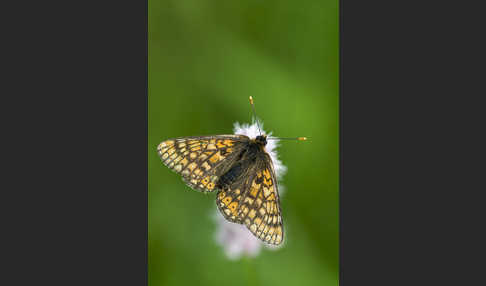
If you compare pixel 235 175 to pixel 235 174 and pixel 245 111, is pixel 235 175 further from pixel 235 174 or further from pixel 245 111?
pixel 245 111

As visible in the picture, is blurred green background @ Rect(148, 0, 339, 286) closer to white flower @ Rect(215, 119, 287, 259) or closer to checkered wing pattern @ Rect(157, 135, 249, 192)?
white flower @ Rect(215, 119, 287, 259)

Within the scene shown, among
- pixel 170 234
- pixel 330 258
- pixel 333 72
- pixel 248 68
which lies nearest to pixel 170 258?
pixel 170 234

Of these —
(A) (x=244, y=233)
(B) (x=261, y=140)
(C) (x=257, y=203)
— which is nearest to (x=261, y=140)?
(B) (x=261, y=140)

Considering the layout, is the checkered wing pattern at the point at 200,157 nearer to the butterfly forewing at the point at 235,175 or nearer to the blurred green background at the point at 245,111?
the butterfly forewing at the point at 235,175

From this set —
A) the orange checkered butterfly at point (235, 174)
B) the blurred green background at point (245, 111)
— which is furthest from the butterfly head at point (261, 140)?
A: the blurred green background at point (245, 111)

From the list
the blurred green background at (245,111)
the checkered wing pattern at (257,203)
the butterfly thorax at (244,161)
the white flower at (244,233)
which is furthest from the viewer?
the blurred green background at (245,111)

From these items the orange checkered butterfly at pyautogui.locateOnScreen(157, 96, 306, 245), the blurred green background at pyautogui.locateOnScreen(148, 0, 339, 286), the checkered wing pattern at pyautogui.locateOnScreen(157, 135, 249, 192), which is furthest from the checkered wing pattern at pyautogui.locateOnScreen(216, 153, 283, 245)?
the blurred green background at pyautogui.locateOnScreen(148, 0, 339, 286)
